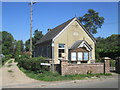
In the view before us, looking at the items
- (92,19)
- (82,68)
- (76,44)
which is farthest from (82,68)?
(92,19)

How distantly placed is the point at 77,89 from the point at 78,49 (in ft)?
43.7

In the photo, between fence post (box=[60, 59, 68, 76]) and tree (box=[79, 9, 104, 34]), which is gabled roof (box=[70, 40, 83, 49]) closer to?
fence post (box=[60, 59, 68, 76])

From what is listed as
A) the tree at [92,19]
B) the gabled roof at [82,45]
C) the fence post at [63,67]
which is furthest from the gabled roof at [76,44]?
the tree at [92,19]

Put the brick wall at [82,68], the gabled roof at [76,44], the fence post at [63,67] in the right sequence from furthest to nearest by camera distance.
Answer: the gabled roof at [76,44], the brick wall at [82,68], the fence post at [63,67]

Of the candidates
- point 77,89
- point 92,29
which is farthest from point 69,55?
point 92,29

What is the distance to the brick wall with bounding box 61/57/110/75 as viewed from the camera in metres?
14.6

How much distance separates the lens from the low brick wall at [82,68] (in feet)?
47.8

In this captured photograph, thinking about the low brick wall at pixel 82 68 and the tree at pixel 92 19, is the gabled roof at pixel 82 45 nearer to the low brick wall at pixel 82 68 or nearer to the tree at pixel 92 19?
the low brick wall at pixel 82 68

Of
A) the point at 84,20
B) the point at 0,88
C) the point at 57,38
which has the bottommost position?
the point at 0,88

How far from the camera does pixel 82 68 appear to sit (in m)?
15.4

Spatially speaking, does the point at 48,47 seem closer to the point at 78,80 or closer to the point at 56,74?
the point at 56,74

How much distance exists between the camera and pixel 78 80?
41.8 feet

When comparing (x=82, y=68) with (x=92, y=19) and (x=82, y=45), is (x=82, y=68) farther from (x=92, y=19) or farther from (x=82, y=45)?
(x=92, y=19)

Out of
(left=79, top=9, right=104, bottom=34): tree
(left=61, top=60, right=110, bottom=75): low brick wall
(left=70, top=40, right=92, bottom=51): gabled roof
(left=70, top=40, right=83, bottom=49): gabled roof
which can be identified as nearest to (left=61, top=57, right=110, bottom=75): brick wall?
(left=61, top=60, right=110, bottom=75): low brick wall
